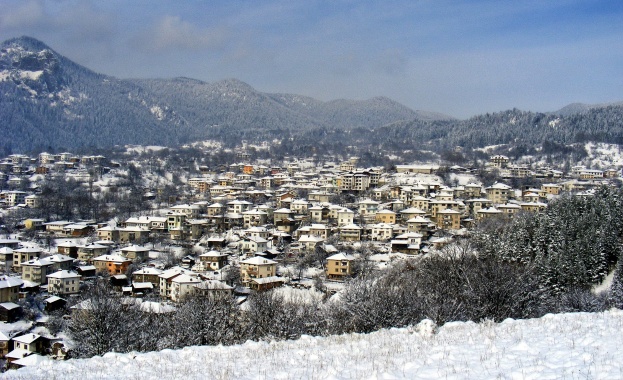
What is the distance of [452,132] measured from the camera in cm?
12338

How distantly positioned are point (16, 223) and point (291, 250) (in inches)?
929

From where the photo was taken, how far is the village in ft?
94.1

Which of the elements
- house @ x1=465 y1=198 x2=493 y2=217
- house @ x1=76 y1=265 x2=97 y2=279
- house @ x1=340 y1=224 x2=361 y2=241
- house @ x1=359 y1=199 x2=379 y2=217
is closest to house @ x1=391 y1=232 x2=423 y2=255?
house @ x1=340 y1=224 x2=361 y2=241

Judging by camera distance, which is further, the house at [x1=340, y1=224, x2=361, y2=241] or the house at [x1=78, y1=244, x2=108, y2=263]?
the house at [x1=340, y1=224, x2=361, y2=241]

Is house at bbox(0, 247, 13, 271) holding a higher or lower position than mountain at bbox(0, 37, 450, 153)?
lower

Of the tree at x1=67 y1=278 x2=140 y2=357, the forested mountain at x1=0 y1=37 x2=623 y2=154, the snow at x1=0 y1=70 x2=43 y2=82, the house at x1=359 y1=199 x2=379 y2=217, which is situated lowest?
the house at x1=359 y1=199 x2=379 y2=217

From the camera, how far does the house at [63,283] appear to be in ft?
97.9

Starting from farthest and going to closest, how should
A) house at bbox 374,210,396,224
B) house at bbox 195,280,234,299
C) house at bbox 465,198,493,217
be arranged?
1. house at bbox 465,198,493,217
2. house at bbox 374,210,396,224
3. house at bbox 195,280,234,299

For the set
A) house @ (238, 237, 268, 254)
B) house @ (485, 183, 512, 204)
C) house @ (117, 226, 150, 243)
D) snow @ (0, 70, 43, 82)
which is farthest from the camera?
snow @ (0, 70, 43, 82)

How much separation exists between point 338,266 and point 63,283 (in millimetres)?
14635

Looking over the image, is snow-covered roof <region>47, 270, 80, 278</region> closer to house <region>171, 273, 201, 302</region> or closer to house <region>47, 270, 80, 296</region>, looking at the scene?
house <region>47, 270, 80, 296</region>

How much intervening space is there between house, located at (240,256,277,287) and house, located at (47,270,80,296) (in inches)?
343

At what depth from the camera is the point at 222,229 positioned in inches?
1758

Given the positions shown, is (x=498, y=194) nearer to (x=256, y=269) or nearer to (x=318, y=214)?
(x=318, y=214)
